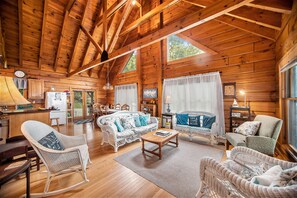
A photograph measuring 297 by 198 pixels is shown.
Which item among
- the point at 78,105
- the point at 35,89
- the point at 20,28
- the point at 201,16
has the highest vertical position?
the point at 20,28

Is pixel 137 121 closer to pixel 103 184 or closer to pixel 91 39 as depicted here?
pixel 103 184

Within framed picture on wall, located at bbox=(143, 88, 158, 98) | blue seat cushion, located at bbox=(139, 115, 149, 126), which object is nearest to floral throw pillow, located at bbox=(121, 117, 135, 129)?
blue seat cushion, located at bbox=(139, 115, 149, 126)

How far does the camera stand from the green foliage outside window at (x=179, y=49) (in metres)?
4.66

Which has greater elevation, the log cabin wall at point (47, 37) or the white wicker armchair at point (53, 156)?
the log cabin wall at point (47, 37)

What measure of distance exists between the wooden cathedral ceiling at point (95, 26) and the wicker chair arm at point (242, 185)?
2.35 meters

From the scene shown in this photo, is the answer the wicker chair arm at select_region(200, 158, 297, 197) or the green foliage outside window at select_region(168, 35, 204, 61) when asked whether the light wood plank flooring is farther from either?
the green foliage outside window at select_region(168, 35, 204, 61)

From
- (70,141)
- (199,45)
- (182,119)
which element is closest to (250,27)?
(199,45)

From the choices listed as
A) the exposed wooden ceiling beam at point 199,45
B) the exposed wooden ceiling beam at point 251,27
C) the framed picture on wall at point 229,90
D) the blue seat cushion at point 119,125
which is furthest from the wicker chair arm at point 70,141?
the exposed wooden ceiling beam at point 251,27

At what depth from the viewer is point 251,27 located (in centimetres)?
329

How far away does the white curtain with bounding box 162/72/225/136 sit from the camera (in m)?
3.94

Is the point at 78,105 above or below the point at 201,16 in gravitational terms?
below

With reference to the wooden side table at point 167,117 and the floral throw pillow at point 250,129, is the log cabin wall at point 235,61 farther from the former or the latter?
the wooden side table at point 167,117

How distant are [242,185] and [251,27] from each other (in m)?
4.03

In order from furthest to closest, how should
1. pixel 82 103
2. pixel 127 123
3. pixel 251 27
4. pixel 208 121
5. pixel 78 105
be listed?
pixel 82 103 < pixel 78 105 < pixel 208 121 < pixel 127 123 < pixel 251 27
